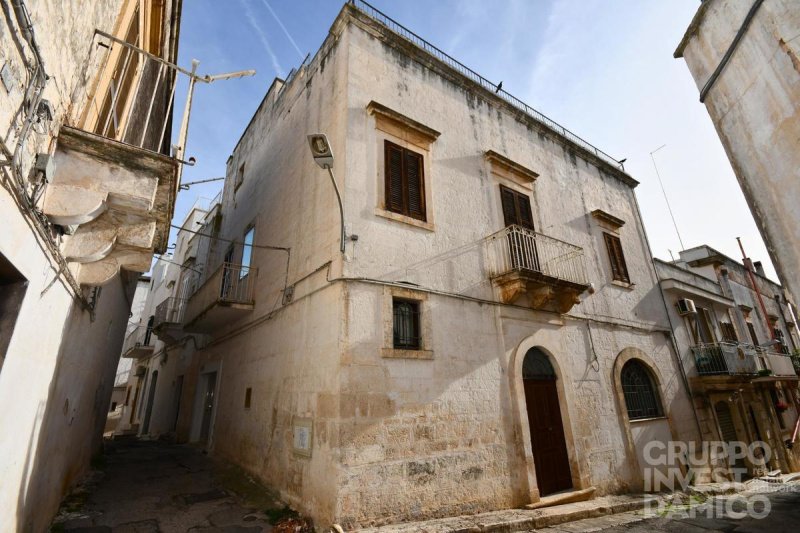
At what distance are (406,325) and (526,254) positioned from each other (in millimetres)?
3550

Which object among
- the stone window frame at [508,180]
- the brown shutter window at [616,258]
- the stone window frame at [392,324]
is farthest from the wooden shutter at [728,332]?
the stone window frame at [392,324]

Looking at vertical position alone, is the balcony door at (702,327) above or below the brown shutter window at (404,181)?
below

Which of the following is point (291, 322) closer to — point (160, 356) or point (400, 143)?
point (400, 143)

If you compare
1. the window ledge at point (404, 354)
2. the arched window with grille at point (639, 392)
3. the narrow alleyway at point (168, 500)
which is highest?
the window ledge at point (404, 354)

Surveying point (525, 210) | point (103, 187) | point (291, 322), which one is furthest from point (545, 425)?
point (103, 187)

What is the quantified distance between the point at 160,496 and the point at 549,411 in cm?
747

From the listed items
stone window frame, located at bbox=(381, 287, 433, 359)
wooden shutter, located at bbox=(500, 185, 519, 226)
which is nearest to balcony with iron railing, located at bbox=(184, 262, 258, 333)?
stone window frame, located at bbox=(381, 287, 433, 359)

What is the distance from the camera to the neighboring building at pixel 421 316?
585 centimetres

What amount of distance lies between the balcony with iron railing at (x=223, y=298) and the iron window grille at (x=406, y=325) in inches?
179

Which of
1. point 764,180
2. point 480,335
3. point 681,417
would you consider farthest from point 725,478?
point 764,180

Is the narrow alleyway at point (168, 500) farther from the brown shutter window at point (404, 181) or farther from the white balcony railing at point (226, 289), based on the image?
the brown shutter window at point (404, 181)

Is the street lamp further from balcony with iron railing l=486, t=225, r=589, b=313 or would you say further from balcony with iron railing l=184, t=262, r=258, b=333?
balcony with iron railing l=184, t=262, r=258, b=333

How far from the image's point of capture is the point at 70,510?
5.62m

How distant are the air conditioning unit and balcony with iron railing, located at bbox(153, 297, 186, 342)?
54.6 feet
